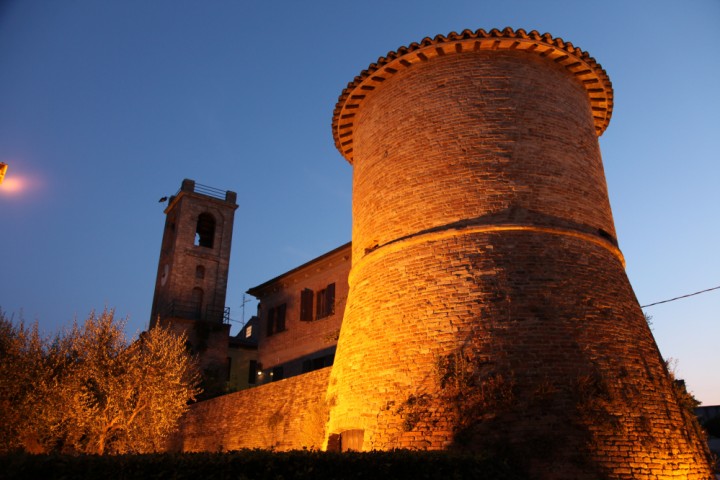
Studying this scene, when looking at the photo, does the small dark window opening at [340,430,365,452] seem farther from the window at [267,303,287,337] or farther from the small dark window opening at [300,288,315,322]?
the window at [267,303,287,337]

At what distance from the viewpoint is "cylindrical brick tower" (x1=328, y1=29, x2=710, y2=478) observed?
280 inches

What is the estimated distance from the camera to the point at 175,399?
1346cm

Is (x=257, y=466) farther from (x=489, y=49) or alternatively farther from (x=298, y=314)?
(x=298, y=314)

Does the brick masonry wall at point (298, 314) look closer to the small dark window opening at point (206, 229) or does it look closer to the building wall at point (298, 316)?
the building wall at point (298, 316)

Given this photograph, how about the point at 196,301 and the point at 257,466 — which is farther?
the point at 196,301

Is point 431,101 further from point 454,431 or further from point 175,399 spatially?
point 175,399

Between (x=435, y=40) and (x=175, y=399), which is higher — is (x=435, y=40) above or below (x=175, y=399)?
above

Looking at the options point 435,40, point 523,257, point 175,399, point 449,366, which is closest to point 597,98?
point 435,40

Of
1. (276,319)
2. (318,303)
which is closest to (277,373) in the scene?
(276,319)

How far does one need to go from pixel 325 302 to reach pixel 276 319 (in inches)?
156

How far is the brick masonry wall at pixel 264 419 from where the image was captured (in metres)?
10.6

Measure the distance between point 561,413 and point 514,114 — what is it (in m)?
5.14

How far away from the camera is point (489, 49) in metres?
10.0

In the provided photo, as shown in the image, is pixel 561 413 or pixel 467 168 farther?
pixel 467 168
